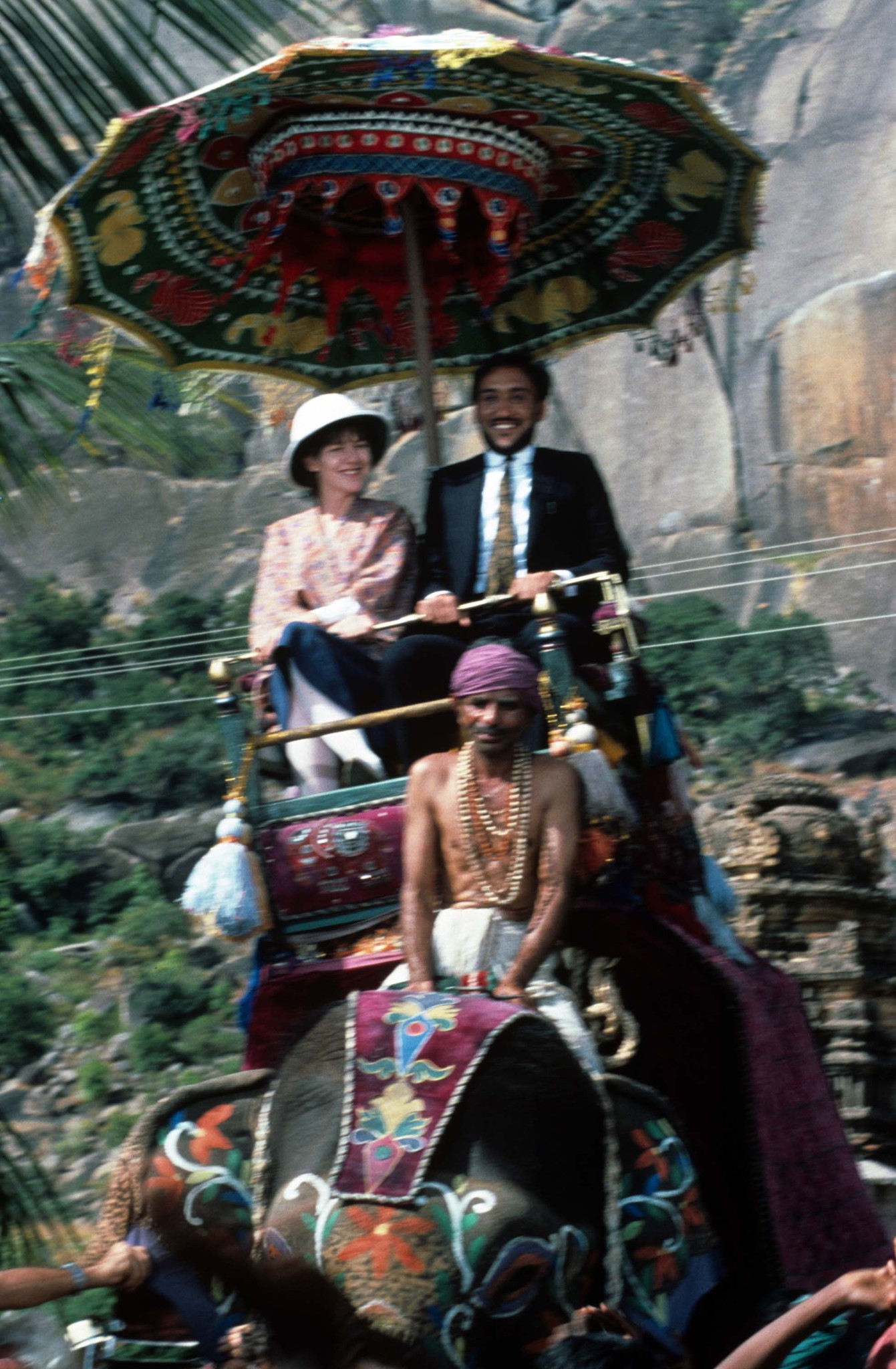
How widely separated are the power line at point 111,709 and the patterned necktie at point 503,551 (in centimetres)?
1075

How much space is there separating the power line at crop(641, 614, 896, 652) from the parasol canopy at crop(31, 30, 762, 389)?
862 centimetres

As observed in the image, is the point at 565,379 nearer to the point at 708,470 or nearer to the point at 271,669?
the point at 708,470

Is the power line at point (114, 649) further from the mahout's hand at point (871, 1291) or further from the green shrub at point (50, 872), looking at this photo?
the mahout's hand at point (871, 1291)

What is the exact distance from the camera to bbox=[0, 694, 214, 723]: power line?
1748cm

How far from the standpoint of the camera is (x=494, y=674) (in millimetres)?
5449

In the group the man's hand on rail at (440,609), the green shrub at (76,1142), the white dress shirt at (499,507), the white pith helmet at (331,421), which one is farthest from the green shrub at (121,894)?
the man's hand on rail at (440,609)

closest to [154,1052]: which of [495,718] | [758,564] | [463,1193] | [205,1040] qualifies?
[205,1040]

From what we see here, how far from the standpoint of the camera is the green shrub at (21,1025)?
48.4 feet

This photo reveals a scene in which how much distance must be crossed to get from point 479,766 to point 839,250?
12.1 meters

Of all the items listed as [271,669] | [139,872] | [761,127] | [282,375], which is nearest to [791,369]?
[761,127]

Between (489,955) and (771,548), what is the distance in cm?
1156

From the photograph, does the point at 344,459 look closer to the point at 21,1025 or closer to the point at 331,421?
the point at 331,421

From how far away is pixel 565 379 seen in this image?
1767 cm

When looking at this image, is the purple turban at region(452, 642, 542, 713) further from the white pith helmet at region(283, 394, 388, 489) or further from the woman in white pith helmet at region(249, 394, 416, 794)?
the white pith helmet at region(283, 394, 388, 489)
